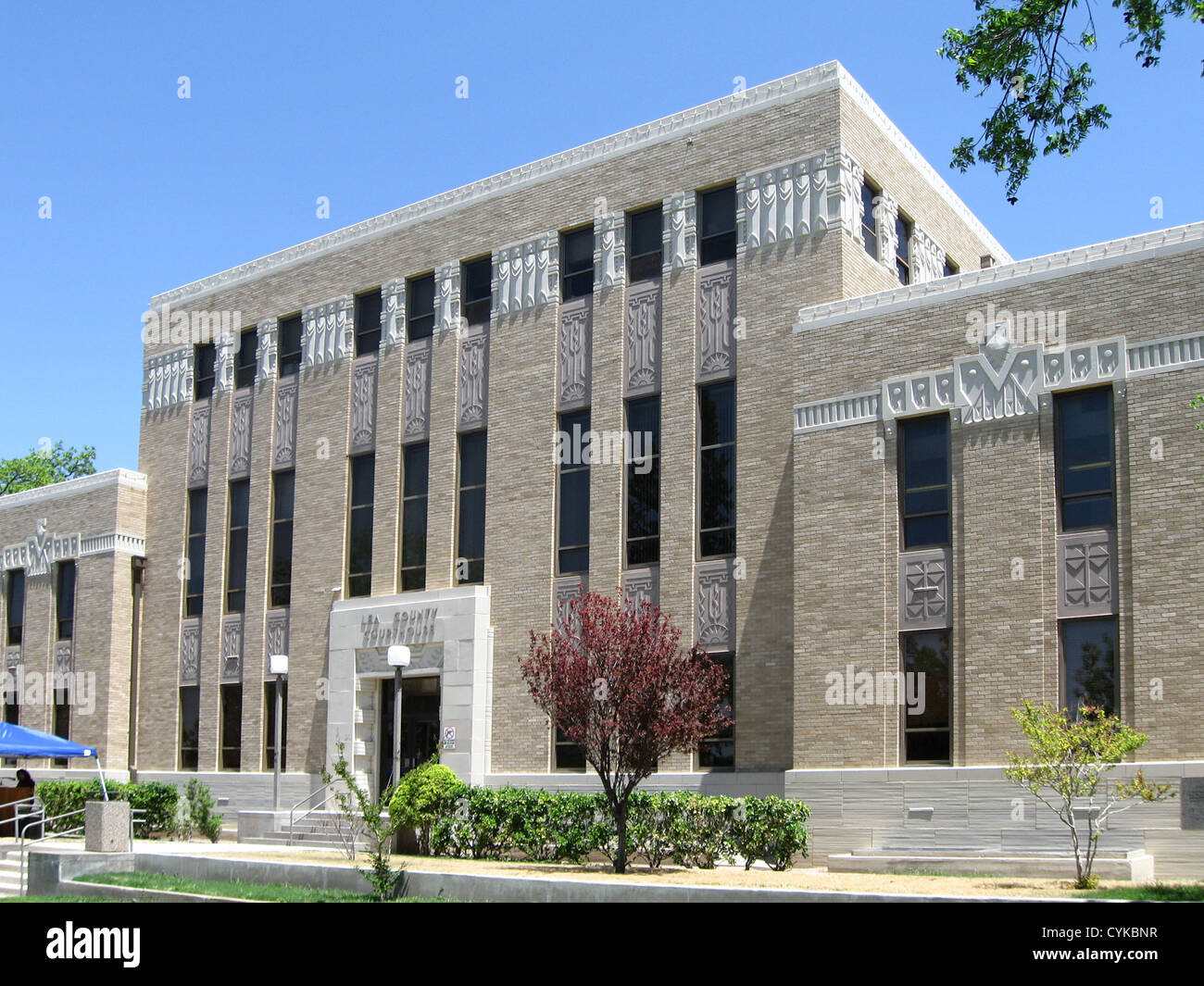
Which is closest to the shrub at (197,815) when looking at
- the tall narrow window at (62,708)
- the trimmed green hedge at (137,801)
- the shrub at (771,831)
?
the trimmed green hedge at (137,801)

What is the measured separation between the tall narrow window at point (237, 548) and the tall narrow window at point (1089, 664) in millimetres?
21251

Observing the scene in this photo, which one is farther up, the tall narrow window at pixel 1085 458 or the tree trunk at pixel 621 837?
the tall narrow window at pixel 1085 458

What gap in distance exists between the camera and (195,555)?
36.3 m

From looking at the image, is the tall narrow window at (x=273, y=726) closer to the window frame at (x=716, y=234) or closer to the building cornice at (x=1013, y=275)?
the window frame at (x=716, y=234)

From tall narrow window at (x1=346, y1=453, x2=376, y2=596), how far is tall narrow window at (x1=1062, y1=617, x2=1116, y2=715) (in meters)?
16.8

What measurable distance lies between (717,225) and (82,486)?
824 inches

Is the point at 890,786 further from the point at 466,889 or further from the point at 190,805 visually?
the point at 190,805

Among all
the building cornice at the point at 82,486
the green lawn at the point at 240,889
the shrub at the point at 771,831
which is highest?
the building cornice at the point at 82,486

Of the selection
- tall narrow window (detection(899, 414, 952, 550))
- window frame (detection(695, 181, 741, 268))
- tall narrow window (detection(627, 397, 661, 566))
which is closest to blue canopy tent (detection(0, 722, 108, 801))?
tall narrow window (detection(627, 397, 661, 566))

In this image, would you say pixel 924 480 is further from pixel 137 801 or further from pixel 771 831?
pixel 137 801

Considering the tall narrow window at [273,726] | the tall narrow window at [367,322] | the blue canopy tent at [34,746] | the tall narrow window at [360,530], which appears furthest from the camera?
the tall narrow window at [367,322]

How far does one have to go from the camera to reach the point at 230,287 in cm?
3697

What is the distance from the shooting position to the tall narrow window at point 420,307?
3219 centimetres

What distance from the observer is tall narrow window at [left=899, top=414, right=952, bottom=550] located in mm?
22281
